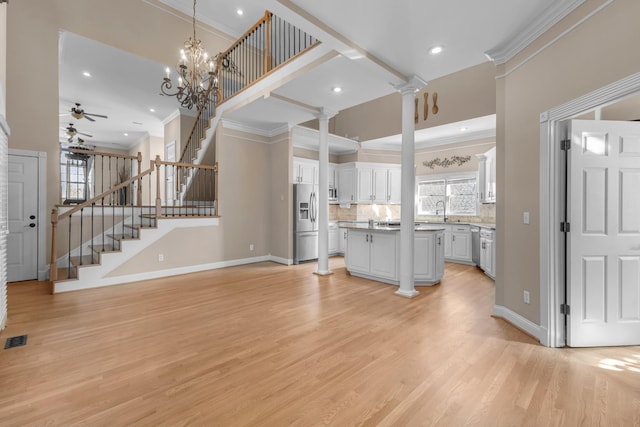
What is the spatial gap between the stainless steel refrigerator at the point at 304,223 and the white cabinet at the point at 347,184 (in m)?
1.64

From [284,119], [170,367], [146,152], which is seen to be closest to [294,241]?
[284,119]

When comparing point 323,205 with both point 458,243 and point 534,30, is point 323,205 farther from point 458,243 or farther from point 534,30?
point 534,30

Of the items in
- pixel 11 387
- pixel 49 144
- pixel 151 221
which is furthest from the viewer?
pixel 151 221

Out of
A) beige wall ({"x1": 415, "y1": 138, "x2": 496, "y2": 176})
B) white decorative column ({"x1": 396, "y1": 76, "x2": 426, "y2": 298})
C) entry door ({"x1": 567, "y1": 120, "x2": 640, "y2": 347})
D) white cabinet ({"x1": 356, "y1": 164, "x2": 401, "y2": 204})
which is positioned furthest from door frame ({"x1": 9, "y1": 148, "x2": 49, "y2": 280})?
beige wall ({"x1": 415, "y1": 138, "x2": 496, "y2": 176})

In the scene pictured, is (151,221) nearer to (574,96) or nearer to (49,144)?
(49,144)

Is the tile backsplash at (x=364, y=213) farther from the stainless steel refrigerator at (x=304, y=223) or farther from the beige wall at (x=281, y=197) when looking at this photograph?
the beige wall at (x=281, y=197)

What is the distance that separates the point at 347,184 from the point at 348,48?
5218 mm

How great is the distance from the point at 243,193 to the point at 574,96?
5.73m

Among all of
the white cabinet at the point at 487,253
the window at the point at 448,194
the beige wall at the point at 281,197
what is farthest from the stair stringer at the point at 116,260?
the window at the point at 448,194

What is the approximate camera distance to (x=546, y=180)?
2703mm

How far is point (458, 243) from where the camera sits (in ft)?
22.2

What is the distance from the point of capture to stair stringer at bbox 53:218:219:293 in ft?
14.4

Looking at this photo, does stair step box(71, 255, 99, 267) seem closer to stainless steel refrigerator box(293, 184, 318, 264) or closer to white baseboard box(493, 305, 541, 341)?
stainless steel refrigerator box(293, 184, 318, 264)

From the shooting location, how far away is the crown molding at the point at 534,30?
8.14 feet
